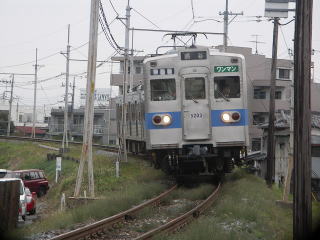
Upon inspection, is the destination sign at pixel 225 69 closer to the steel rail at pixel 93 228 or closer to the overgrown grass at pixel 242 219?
the overgrown grass at pixel 242 219

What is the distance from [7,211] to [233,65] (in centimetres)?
778

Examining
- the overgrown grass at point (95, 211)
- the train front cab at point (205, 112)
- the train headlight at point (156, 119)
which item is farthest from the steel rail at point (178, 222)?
the train headlight at point (156, 119)

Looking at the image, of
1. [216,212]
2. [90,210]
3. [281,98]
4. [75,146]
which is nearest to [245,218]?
[216,212]

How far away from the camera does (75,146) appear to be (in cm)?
4603

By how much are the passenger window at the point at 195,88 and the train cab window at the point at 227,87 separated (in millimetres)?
355

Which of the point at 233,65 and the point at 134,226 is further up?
the point at 233,65

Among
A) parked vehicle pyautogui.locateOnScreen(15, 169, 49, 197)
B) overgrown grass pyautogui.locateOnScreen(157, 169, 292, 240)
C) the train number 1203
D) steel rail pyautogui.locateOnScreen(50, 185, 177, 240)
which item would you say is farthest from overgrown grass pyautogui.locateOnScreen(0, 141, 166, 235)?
the train number 1203

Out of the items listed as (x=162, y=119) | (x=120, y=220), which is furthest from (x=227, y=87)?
(x=120, y=220)

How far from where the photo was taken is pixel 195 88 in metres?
15.1

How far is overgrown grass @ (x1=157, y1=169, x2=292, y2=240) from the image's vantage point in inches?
343

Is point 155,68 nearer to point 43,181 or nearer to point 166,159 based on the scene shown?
point 166,159

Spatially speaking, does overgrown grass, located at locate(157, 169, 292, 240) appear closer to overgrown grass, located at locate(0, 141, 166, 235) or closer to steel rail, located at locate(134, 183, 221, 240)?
steel rail, located at locate(134, 183, 221, 240)

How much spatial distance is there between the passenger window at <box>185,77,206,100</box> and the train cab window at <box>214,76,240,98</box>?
355 mm

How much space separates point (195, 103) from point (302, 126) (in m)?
7.11
